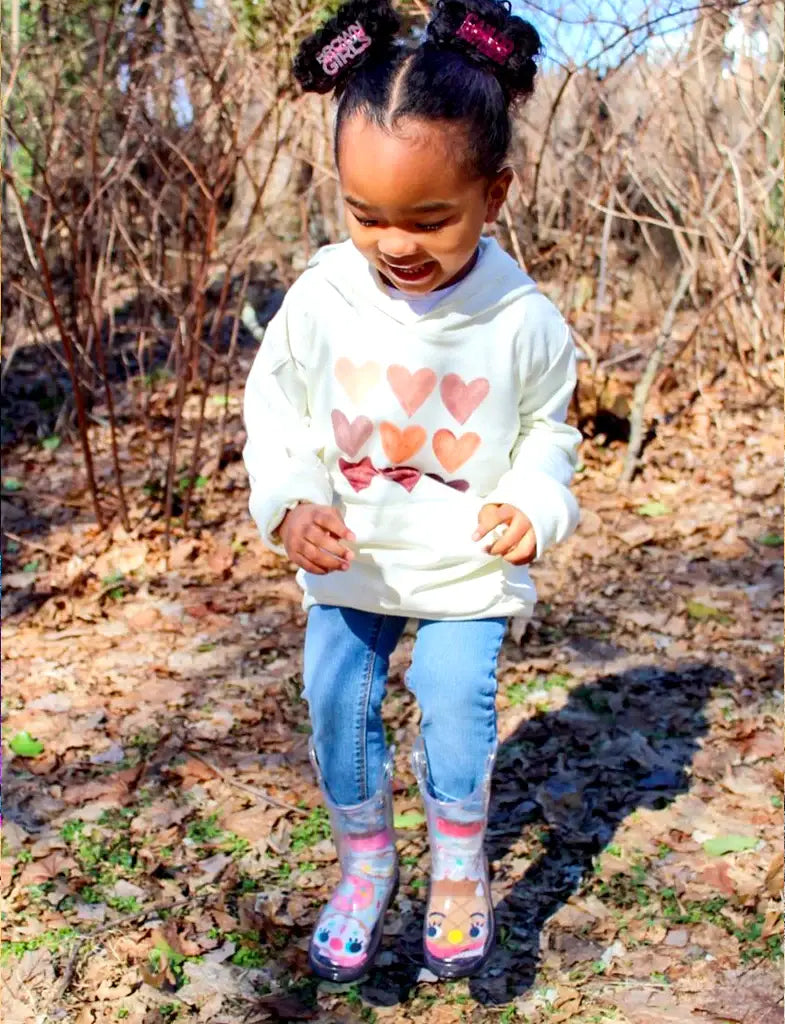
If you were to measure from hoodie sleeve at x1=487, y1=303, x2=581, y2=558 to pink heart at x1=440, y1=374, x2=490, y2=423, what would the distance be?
0.08 meters

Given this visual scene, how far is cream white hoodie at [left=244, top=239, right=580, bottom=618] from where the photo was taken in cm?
209

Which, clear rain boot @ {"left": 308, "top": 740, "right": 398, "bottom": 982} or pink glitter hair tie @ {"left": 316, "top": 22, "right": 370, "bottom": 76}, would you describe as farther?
clear rain boot @ {"left": 308, "top": 740, "right": 398, "bottom": 982}

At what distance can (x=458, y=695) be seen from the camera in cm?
214

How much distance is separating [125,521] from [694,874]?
8.51 ft

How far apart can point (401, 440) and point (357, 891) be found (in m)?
0.91

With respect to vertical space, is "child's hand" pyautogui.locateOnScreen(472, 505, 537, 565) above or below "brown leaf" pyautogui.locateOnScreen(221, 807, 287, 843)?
above

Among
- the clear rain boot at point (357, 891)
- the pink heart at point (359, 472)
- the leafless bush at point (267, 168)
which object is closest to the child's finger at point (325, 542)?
the pink heart at point (359, 472)

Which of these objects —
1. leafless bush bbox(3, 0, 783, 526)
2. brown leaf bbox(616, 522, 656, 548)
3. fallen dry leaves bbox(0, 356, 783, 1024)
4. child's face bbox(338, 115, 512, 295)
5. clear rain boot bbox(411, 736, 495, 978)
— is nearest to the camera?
child's face bbox(338, 115, 512, 295)

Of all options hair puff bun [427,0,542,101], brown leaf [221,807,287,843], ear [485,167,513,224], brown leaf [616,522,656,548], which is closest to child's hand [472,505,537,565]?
ear [485,167,513,224]

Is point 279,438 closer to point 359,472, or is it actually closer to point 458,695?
point 359,472

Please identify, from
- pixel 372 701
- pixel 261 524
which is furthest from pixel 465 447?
pixel 372 701

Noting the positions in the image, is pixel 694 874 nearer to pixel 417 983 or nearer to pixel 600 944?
pixel 600 944

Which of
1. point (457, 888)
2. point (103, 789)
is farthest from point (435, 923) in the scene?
point (103, 789)

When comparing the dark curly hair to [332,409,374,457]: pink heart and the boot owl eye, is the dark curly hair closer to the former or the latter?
[332,409,374,457]: pink heart
